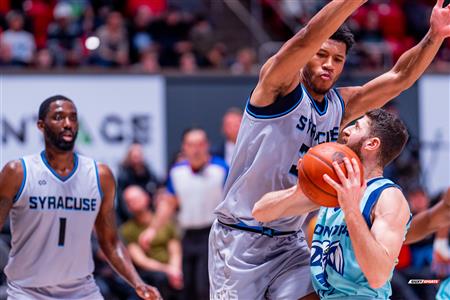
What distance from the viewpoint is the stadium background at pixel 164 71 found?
1244 centimetres

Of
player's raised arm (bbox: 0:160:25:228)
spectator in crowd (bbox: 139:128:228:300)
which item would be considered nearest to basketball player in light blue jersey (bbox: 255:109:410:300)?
player's raised arm (bbox: 0:160:25:228)

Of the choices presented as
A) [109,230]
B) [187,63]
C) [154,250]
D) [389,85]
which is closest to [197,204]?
[154,250]

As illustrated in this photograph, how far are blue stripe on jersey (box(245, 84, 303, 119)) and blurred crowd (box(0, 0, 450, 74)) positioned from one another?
7.93m

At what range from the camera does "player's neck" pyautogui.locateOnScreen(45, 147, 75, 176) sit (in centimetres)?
650

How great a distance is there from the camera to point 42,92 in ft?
40.5

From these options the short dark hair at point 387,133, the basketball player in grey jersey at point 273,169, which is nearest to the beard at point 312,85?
the basketball player in grey jersey at point 273,169

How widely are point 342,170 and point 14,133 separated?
8505mm

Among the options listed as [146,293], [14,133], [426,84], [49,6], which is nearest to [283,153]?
[146,293]

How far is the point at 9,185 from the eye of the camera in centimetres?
620

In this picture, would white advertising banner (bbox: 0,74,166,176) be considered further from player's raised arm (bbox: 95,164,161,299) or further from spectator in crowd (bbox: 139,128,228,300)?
player's raised arm (bbox: 95,164,161,299)

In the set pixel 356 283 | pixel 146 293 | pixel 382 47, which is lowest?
pixel 146 293

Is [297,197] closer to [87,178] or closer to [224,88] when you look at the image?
[87,178]

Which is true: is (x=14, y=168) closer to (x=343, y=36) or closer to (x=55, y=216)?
(x=55, y=216)

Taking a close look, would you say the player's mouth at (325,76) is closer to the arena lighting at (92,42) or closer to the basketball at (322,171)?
the basketball at (322,171)
